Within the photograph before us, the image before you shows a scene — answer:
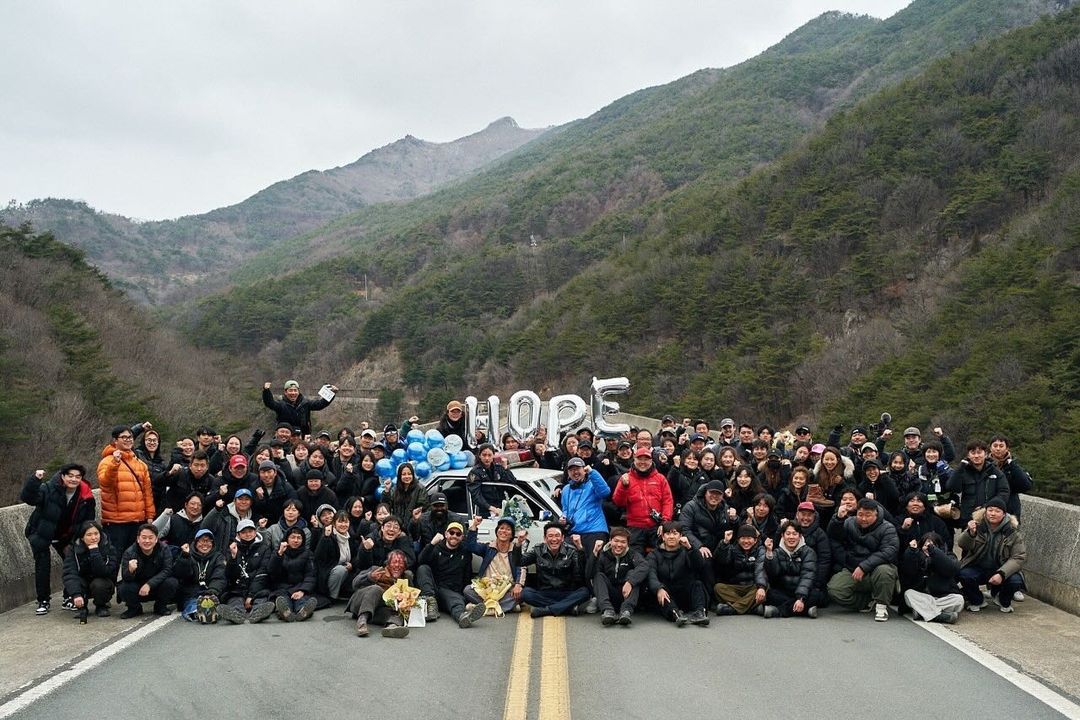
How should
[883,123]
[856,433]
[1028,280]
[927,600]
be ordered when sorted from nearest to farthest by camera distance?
[927,600] < [856,433] < [1028,280] < [883,123]

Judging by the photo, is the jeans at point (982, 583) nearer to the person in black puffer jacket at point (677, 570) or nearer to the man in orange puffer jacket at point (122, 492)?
the person in black puffer jacket at point (677, 570)

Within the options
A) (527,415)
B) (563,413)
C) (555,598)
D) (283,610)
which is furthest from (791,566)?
(527,415)

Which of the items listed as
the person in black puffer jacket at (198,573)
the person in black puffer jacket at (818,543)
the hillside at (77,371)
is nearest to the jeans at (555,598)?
the person in black puffer jacket at (818,543)

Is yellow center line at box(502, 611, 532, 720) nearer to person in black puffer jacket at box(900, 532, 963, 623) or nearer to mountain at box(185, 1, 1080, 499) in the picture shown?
person in black puffer jacket at box(900, 532, 963, 623)

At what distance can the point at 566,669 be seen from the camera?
25.0 feet

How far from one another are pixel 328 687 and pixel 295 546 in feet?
9.70

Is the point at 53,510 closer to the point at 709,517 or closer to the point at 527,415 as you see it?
the point at 709,517

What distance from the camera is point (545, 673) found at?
7480 millimetres

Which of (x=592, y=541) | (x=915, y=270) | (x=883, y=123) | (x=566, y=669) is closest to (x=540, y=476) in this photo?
(x=592, y=541)

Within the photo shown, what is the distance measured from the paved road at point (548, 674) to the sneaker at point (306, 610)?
5.2 inches

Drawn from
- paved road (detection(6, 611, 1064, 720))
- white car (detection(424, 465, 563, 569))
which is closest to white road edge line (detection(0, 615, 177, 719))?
paved road (detection(6, 611, 1064, 720))

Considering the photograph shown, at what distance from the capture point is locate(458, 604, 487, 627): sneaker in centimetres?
933

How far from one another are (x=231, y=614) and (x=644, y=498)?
4.44 m

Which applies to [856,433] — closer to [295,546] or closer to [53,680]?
[295,546]
